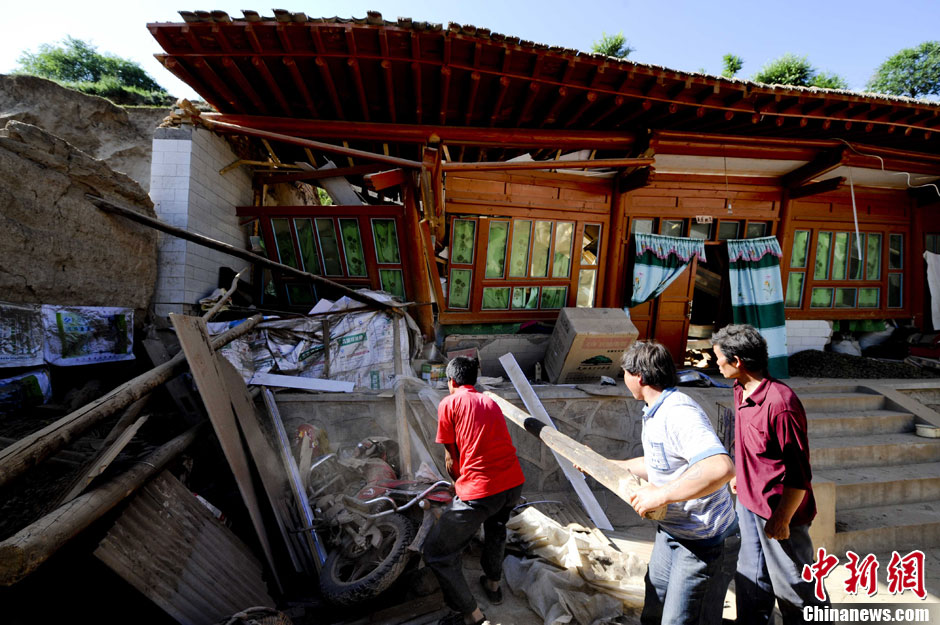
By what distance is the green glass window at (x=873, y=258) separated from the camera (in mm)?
7848

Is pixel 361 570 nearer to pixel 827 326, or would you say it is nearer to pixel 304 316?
pixel 304 316

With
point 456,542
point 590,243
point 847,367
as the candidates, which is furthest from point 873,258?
point 456,542

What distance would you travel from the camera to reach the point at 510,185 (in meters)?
6.49

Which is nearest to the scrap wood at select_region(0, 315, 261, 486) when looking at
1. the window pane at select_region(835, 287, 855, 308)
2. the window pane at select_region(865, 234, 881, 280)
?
the window pane at select_region(835, 287, 855, 308)

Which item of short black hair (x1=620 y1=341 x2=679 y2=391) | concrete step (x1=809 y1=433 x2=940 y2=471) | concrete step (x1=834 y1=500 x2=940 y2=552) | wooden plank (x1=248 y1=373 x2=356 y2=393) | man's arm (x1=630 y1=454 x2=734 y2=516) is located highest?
short black hair (x1=620 y1=341 x2=679 y2=391)

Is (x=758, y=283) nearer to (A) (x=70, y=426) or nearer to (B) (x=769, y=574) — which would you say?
(B) (x=769, y=574)

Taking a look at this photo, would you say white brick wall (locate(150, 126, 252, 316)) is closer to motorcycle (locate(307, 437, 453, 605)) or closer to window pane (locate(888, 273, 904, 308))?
motorcycle (locate(307, 437, 453, 605))

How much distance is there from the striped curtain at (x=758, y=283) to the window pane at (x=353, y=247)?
21.4 feet

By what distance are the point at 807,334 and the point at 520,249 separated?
5965mm

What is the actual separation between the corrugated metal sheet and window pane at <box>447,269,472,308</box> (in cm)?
437

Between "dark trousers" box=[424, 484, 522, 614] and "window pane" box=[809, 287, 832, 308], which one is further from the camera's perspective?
"window pane" box=[809, 287, 832, 308]

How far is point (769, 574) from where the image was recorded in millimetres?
2516

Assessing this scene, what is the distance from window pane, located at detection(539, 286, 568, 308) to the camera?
7.01 meters

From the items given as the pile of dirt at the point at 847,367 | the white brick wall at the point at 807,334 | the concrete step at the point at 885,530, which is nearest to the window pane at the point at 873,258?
the white brick wall at the point at 807,334
